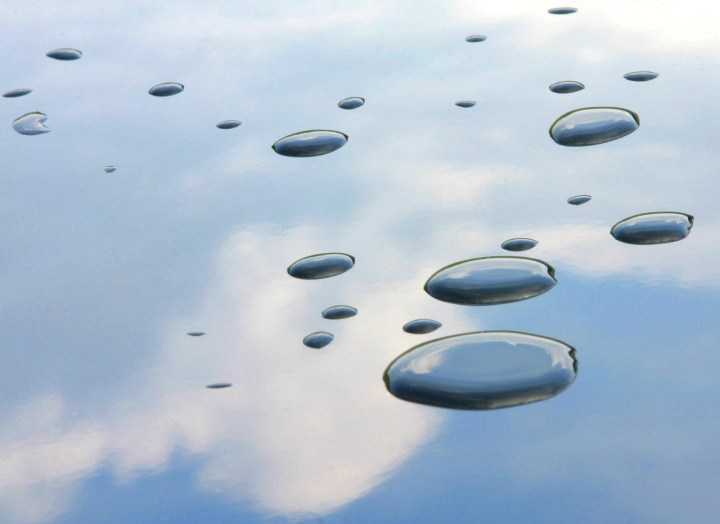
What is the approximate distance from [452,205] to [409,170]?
25cm

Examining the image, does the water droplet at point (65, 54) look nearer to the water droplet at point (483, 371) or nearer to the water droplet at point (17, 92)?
the water droplet at point (17, 92)

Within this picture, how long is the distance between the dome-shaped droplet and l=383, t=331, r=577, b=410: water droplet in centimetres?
40

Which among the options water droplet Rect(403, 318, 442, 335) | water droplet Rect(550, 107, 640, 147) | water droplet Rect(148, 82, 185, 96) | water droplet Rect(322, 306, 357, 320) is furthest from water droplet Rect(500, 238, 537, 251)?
water droplet Rect(148, 82, 185, 96)

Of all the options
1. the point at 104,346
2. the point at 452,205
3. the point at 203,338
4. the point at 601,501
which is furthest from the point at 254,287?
the point at 601,501

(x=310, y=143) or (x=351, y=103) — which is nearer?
(x=310, y=143)

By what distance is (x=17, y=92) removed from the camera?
Result: 9.57 feet

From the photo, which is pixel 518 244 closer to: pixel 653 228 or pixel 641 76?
pixel 653 228

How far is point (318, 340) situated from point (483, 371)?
408mm

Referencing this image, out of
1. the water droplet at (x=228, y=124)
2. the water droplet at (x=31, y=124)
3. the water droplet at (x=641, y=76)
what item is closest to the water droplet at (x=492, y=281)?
the water droplet at (x=228, y=124)

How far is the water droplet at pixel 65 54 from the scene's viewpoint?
3129 mm

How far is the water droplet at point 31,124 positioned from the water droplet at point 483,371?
1.85 metres

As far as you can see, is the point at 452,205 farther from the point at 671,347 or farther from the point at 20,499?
the point at 20,499

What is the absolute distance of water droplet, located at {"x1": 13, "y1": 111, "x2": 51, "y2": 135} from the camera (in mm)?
2654

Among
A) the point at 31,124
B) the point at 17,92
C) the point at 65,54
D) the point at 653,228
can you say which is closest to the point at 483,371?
the point at 653,228
